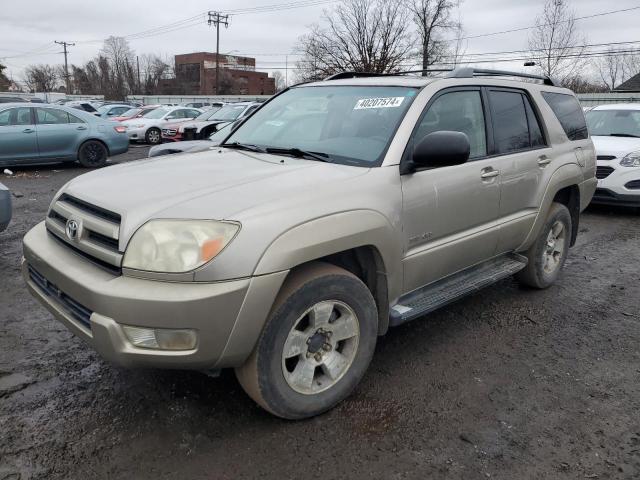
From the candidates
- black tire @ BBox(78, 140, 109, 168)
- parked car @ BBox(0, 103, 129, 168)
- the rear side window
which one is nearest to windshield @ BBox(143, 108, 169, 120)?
parked car @ BBox(0, 103, 129, 168)

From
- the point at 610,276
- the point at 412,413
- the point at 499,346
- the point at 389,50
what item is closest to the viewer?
the point at 412,413

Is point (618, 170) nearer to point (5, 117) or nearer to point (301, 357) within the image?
point (301, 357)

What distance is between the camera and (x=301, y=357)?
2.71 m

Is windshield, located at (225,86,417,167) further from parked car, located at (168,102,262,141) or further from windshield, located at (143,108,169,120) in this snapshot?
windshield, located at (143,108,169,120)

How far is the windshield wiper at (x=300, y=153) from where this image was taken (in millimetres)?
3145

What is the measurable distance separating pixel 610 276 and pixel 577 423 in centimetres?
306

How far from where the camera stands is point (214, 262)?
2.26 metres

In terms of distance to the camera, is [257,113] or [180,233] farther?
[257,113]

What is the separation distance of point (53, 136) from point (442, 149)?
11.2 m

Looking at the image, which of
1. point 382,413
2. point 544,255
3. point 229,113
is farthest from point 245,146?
point 229,113

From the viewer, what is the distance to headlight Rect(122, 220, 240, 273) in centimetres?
227

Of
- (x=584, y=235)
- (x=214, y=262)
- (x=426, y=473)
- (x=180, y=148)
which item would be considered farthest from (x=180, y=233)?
(x=584, y=235)

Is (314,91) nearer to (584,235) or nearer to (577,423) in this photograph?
(577,423)

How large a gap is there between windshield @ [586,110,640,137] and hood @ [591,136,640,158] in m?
0.44
